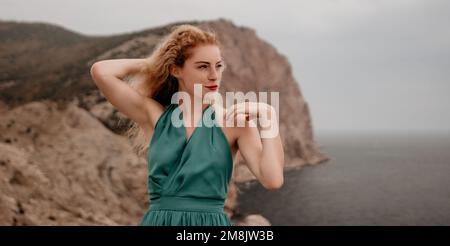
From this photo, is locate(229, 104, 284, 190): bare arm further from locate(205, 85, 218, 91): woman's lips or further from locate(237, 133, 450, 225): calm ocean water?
locate(237, 133, 450, 225): calm ocean water

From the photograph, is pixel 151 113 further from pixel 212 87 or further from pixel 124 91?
pixel 212 87

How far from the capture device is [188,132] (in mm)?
2471

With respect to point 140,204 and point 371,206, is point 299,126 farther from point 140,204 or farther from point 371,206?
point 140,204

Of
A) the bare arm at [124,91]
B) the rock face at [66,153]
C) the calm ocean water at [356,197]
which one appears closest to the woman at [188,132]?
the bare arm at [124,91]

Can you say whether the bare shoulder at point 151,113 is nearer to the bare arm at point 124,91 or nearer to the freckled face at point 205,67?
the bare arm at point 124,91

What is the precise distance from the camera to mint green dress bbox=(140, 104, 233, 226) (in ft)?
7.57

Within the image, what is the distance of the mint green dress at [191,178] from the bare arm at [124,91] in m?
0.30

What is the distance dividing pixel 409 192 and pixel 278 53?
39867 mm

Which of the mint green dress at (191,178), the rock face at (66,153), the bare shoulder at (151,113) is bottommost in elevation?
the rock face at (66,153)

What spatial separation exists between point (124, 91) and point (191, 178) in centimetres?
68

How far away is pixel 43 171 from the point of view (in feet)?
77.4

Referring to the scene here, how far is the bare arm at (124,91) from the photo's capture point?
8.61ft

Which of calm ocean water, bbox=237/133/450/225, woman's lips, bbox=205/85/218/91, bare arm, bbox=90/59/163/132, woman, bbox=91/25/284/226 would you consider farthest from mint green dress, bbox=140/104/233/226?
calm ocean water, bbox=237/133/450/225

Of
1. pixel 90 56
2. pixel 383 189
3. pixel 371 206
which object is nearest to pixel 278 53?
pixel 383 189
